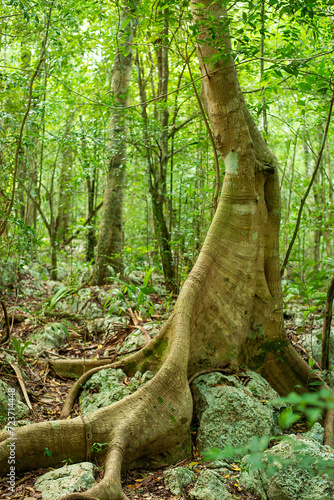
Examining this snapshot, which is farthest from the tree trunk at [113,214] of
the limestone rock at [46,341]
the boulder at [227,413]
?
the boulder at [227,413]

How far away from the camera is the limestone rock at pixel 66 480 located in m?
2.57

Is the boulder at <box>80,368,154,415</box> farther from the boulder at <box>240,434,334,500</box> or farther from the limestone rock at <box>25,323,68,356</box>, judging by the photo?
the boulder at <box>240,434,334,500</box>

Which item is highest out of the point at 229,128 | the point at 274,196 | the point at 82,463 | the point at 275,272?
the point at 229,128

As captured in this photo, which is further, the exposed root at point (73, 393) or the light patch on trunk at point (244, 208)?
the light patch on trunk at point (244, 208)

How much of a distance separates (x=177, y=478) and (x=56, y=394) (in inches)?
76.2

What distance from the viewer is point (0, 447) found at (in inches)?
111

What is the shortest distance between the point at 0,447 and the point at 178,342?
175 centimetres

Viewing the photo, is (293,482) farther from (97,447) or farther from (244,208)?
(244,208)

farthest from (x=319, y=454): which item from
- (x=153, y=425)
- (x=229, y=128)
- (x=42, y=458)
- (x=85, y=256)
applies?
(x=85, y=256)

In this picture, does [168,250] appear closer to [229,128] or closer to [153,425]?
[229,128]

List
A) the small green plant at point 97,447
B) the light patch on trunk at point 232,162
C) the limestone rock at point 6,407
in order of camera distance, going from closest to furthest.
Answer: the small green plant at point 97,447 < the limestone rock at point 6,407 < the light patch on trunk at point 232,162

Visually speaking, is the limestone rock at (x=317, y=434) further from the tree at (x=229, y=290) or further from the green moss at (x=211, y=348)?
the green moss at (x=211, y=348)

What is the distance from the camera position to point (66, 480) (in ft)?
8.77

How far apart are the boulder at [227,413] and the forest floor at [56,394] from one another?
226mm
